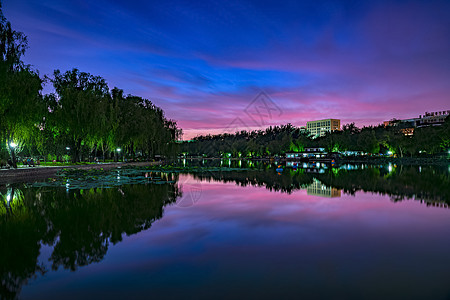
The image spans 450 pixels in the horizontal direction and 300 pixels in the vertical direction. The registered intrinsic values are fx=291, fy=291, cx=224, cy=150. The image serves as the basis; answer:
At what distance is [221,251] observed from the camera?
289 inches

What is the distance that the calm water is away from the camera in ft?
17.4

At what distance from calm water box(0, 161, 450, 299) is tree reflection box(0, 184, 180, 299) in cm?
4

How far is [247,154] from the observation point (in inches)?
5635

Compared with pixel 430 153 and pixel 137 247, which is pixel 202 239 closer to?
pixel 137 247

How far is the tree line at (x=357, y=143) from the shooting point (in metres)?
76.9

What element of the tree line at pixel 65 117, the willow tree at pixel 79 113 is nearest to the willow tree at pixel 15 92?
the tree line at pixel 65 117

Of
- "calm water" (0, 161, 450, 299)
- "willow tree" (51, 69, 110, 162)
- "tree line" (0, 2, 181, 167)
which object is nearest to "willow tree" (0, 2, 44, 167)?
"tree line" (0, 2, 181, 167)

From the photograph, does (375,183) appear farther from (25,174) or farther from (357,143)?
(357,143)

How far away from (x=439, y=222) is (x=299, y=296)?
828 centimetres

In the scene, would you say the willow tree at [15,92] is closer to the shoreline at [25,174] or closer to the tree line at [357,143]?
the shoreline at [25,174]

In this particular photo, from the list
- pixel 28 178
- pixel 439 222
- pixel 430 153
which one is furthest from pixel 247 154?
pixel 439 222

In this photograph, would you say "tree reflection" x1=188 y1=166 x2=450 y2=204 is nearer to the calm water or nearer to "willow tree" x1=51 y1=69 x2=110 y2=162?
the calm water

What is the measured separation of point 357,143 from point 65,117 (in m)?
89.9

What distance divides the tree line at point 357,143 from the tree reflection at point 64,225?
82.3 meters
